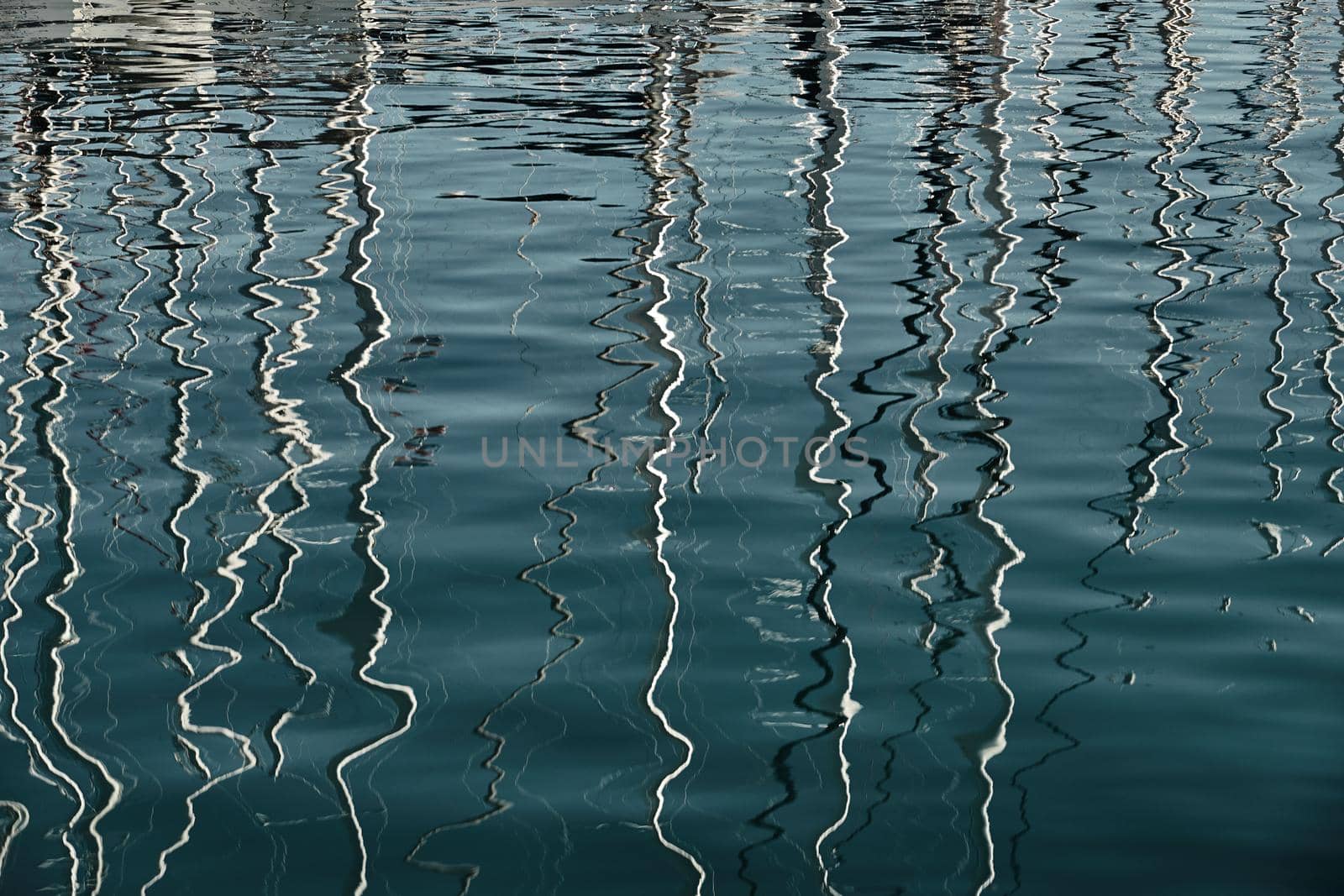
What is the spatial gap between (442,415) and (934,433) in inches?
79.7

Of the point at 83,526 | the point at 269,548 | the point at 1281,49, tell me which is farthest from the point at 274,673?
the point at 1281,49

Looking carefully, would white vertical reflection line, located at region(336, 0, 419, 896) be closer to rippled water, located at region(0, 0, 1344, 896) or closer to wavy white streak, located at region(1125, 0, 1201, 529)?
rippled water, located at region(0, 0, 1344, 896)

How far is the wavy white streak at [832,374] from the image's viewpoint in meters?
4.60

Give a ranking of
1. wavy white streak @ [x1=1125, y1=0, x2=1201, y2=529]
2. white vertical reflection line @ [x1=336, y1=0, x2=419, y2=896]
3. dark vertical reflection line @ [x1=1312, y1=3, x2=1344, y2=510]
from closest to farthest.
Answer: white vertical reflection line @ [x1=336, y1=0, x2=419, y2=896] < dark vertical reflection line @ [x1=1312, y1=3, x2=1344, y2=510] < wavy white streak @ [x1=1125, y1=0, x2=1201, y2=529]

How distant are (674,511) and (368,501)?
111 cm

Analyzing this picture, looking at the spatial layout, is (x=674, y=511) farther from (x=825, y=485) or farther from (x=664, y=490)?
(x=825, y=485)

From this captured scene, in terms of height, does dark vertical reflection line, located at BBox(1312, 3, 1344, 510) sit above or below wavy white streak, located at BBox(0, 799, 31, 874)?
above

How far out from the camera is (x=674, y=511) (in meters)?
6.37

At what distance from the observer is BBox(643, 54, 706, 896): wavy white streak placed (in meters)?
4.43

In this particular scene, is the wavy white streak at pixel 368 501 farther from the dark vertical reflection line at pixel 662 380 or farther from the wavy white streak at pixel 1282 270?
the wavy white streak at pixel 1282 270

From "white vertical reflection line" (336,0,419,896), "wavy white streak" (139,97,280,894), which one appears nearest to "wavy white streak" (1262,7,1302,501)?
"white vertical reflection line" (336,0,419,896)

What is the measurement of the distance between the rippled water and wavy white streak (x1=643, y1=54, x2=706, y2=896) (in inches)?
0.8

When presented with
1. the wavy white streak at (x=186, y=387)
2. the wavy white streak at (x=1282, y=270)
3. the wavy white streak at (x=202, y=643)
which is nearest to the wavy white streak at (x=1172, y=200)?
the wavy white streak at (x=1282, y=270)

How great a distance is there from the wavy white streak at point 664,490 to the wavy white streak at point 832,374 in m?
0.40
